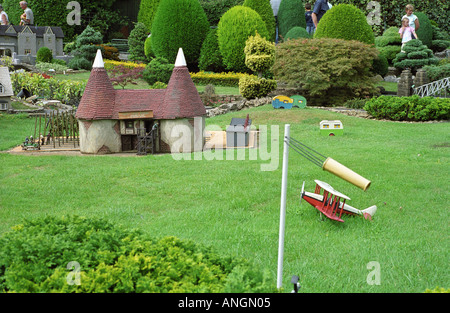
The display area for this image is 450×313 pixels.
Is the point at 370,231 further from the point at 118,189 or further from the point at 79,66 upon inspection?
the point at 79,66

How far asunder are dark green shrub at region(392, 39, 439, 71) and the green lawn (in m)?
13.0

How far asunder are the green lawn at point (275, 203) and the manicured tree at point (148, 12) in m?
24.7

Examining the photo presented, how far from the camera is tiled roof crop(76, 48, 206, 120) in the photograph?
1365 centimetres

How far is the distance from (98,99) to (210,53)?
18112mm

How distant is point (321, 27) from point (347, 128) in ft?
36.0

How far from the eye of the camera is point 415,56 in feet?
89.6

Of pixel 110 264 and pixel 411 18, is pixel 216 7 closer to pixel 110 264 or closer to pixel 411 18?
pixel 411 18

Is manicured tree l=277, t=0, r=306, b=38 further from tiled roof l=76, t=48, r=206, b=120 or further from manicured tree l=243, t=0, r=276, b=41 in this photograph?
tiled roof l=76, t=48, r=206, b=120

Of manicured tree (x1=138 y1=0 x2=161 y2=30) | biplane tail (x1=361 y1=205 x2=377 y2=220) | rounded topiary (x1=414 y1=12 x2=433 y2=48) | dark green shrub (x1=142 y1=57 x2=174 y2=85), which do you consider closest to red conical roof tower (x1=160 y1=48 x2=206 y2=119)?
biplane tail (x1=361 y1=205 x2=377 y2=220)

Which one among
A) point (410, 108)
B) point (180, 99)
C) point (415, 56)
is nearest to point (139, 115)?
point (180, 99)

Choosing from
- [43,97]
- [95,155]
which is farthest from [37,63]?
[95,155]

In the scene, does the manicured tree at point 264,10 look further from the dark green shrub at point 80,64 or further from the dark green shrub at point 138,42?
the dark green shrub at point 80,64

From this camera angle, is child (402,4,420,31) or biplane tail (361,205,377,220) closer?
biplane tail (361,205,377,220)

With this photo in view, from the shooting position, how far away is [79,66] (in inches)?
1312
